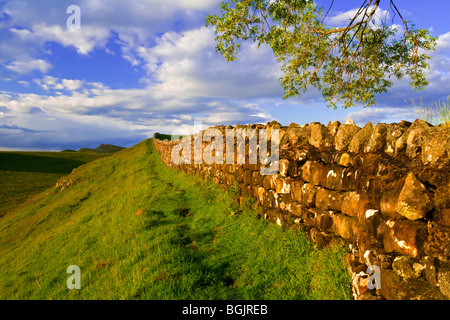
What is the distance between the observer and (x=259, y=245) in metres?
4.90

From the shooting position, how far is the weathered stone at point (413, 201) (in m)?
2.49

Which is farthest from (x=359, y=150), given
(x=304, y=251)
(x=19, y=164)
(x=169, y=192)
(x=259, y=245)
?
(x=19, y=164)

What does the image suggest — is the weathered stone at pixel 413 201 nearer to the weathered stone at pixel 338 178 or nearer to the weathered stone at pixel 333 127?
the weathered stone at pixel 338 178

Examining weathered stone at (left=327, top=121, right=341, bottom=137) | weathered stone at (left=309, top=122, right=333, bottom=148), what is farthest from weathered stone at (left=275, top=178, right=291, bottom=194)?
weathered stone at (left=327, top=121, right=341, bottom=137)

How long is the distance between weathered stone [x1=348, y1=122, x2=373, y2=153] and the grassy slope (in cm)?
150

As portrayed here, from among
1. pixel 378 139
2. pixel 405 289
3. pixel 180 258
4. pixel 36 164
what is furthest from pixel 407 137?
pixel 36 164

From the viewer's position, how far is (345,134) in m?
3.99

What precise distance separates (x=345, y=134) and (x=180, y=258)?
368 cm

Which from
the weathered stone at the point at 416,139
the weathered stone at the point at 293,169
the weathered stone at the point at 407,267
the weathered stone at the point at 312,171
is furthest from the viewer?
the weathered stone at the point at 293,169

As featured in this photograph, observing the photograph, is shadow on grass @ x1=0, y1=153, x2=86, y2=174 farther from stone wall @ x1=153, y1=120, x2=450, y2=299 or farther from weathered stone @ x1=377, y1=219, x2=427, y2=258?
weathered stone @ x1=377, y1=219, x2=427, y2=258

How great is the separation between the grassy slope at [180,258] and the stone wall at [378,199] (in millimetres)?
401

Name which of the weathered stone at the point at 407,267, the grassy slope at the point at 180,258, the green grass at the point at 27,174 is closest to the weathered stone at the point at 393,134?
the weathered stone at the point at 407,267
